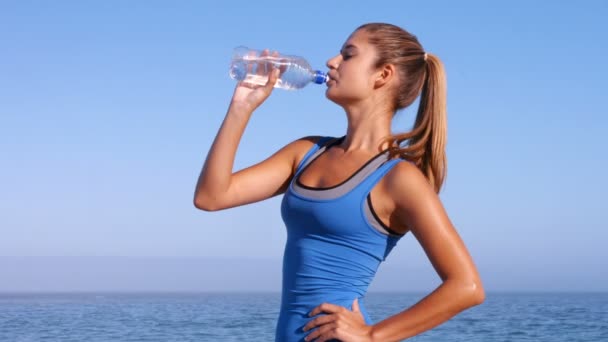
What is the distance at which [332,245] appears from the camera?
2.55 metres

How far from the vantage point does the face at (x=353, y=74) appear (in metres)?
2.73

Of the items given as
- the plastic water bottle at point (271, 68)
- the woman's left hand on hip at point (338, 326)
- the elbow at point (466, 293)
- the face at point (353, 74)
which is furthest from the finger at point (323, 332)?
the plastic water bottle at point (271, 68)

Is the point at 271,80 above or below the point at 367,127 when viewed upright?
above

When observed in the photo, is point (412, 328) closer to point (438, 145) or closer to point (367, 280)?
point (367, 280)

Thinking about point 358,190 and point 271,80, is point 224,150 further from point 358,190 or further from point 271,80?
point 358,190

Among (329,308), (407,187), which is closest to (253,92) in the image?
(407,187)

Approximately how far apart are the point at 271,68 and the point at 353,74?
36 cm

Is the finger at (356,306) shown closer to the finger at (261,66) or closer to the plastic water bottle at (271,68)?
the plastic water bottle at (271,68)

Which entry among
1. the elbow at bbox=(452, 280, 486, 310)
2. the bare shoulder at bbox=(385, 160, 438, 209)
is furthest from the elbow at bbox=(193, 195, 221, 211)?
the elbow at bbox=(452, 280, 486, 310)

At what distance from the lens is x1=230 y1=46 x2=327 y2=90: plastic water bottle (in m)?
2.95

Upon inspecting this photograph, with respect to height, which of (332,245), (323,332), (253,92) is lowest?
(323,332)

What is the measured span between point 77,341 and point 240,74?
1821 centimetres

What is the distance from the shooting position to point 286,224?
2.67 metres

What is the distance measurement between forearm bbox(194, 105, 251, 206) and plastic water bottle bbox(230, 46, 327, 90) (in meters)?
0.12
